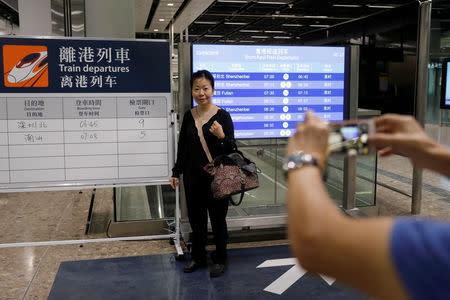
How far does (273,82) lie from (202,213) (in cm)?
135

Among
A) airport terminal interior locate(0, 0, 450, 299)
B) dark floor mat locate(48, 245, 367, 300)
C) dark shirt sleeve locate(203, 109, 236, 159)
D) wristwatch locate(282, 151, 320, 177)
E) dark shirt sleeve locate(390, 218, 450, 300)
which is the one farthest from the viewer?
dark shirt sleeve locate(203, 109, 236, 159)

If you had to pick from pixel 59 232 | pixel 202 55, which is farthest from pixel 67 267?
pixel 202 55

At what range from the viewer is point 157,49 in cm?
363

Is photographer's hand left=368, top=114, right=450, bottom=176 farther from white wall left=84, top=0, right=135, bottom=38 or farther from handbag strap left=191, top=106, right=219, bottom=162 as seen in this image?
white wall left=84, top=0, right=135, bottom=38

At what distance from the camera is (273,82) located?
4.07 m

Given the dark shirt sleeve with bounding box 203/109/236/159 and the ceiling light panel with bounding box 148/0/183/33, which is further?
the ceiling light panel with bounding box 148/0/183/33

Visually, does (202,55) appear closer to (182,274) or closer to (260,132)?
(260,132)

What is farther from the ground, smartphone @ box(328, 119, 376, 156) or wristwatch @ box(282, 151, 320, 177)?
smartphone @ box(328, 119, 376, 156)

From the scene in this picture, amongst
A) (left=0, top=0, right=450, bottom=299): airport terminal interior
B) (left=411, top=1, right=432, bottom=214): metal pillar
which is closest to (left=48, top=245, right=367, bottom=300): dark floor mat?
(left=0, top=0, right=450, bottom=299): airport terminal interior

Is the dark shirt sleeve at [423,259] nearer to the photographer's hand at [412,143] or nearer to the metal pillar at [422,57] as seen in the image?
the photographer's hand at [412,143]

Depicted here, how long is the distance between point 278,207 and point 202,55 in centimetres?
177

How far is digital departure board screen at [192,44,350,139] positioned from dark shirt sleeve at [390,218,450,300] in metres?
3.31

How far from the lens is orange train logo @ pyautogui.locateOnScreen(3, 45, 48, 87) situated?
11.1 ft

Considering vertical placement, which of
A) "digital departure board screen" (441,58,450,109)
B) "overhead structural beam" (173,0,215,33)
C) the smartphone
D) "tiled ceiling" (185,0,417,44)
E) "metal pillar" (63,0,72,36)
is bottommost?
the smartphone
